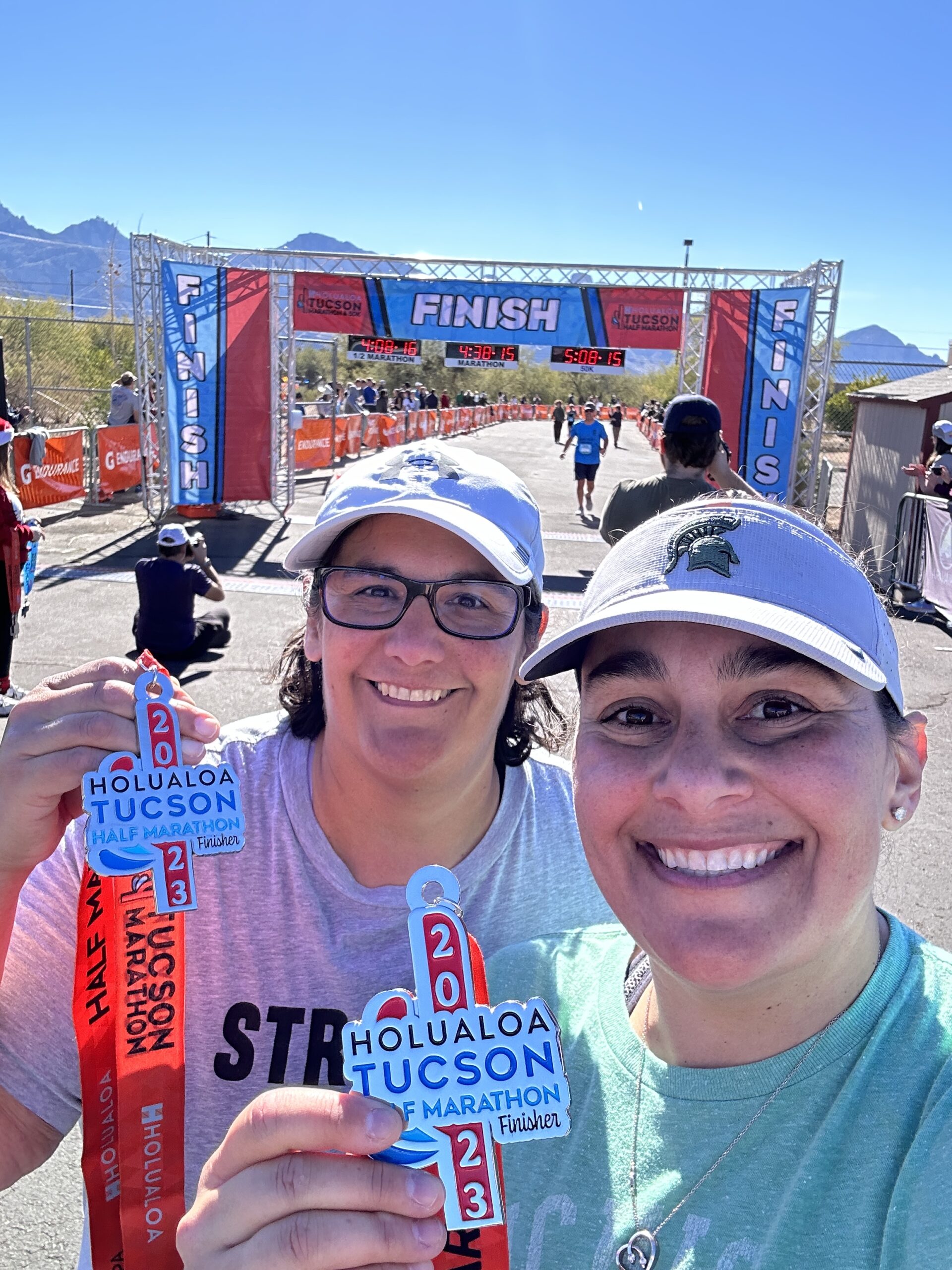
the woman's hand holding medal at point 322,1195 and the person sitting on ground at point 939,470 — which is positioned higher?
the person sitting on ground at point 939,470

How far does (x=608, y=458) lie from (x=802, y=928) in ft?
113

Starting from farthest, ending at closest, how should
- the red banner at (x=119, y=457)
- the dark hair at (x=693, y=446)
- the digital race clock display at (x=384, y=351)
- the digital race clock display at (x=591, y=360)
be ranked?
the digital race clock display at (x=384, y=351)
the red banner at (x=119, y=457)
the digital race clock display at (x=591, y=360)
the dark hair at (x=693, y=446)

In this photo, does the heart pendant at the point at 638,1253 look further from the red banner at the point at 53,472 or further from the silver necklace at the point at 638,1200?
the red banner at the point at 53,472

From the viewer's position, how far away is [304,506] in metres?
16.9

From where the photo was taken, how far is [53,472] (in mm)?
14453

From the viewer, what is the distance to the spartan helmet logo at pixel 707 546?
47.7 inches

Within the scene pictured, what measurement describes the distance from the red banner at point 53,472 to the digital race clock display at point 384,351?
4.66 m

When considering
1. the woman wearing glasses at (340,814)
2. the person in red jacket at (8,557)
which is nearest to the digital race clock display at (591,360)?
the person in red jacket at (8,557)

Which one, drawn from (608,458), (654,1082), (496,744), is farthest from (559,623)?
(608,458)

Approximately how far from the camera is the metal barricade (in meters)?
11.4

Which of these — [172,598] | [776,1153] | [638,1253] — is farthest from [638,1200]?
[172,598]

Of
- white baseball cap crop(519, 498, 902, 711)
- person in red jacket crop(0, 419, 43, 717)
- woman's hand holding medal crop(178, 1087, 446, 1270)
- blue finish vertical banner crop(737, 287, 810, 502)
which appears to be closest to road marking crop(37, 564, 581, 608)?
blue finish vertical banner crop(737, 287, 810, 502)

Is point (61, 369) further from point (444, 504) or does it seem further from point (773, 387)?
point (444, 504)

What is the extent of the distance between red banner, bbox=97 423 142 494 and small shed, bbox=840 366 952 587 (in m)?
11.3
